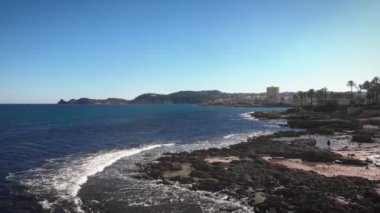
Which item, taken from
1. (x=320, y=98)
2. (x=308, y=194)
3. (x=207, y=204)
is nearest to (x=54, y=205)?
(x=207, y=204)

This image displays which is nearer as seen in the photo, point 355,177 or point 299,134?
point 355,177

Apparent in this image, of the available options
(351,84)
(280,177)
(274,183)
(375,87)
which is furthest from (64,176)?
(351,84)

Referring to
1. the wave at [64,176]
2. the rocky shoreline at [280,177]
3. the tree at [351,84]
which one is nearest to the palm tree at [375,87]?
the tree at [351,84]

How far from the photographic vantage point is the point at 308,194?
2447 cm

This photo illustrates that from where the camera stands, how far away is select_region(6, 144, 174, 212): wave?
24.9 metres

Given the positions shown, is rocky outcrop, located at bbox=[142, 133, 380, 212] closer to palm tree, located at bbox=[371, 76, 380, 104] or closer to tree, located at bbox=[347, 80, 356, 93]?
palm tree, located at bbox=[371, 76, 380, 104]

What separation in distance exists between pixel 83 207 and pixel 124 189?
485 cm

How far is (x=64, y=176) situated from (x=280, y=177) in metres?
19.4

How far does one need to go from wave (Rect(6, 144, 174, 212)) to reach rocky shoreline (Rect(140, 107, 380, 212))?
→ 18.7 feet

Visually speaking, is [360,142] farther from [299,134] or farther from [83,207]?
[83,207]

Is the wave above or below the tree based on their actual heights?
below

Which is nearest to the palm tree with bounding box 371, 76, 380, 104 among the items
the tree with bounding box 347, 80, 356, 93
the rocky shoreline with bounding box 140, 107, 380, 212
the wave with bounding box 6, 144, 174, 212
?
the tree with bounding box 347, 80, 356, 93

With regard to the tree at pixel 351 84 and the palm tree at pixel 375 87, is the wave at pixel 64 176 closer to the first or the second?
the palm tree at pixel 375 87

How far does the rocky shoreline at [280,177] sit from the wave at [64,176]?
224 inches
